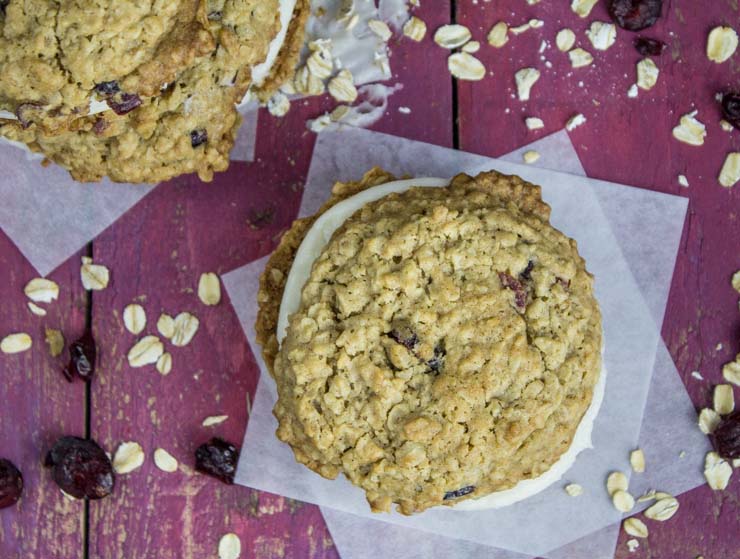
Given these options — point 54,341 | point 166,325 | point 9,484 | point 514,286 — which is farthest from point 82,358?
point 514,286

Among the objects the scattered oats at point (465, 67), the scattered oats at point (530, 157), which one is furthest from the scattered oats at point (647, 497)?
the scattered oats at point (465, 67)

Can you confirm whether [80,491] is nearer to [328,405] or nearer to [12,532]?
[12,532]

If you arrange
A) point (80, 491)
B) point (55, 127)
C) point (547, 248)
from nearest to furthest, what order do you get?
point (55, 127)
point (547, 248)
point (80, 491)

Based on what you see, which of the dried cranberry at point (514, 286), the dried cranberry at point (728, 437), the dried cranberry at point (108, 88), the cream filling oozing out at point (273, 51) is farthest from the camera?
the dried cranberry at point (728, 437)

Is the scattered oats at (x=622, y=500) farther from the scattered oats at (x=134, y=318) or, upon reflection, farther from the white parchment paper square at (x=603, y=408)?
the scattered oats at (x=134, y=318)

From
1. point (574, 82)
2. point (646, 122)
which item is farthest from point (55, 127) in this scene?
point (646, 122)
